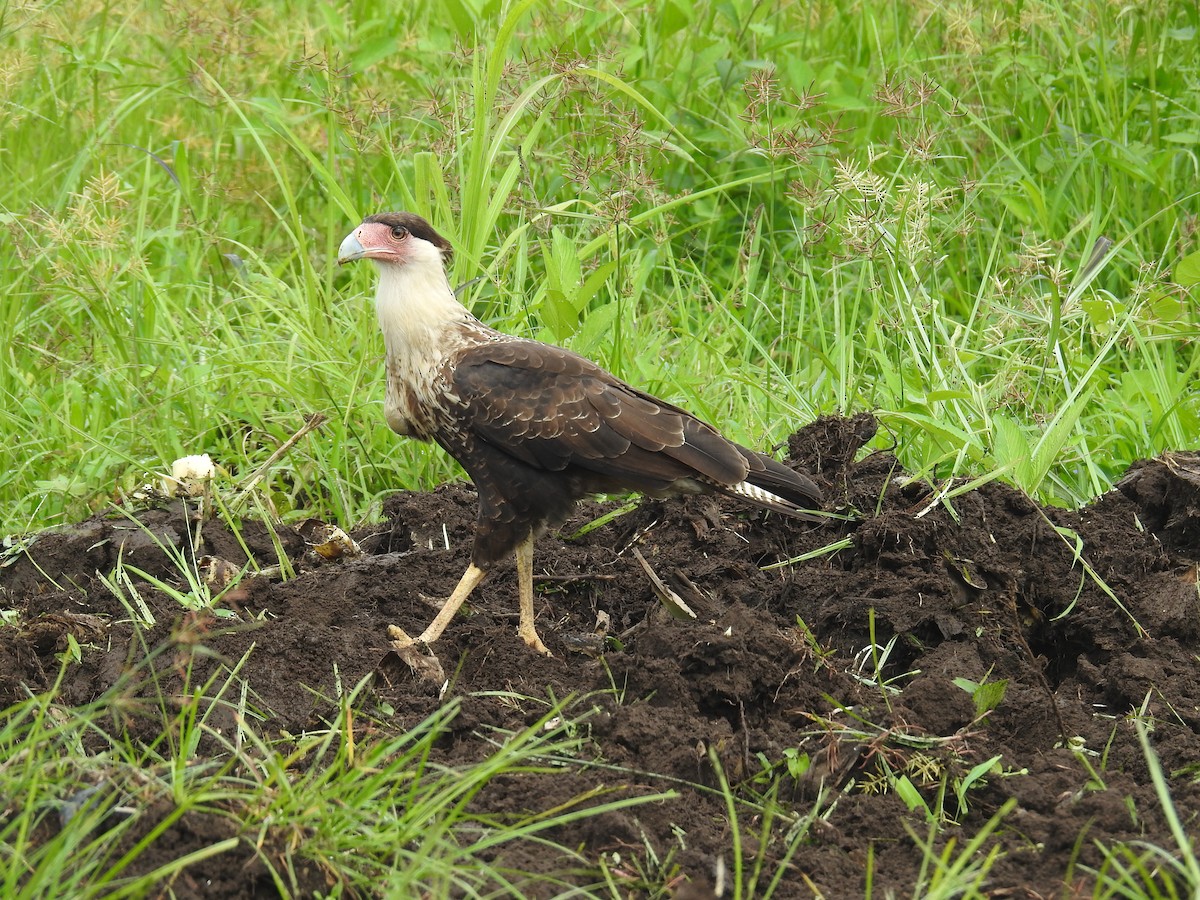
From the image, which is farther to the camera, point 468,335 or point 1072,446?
point 1072,446

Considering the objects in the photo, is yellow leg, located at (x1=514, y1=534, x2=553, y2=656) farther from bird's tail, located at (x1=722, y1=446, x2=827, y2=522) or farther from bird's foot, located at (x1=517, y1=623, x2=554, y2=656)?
bird's tail, located at (x1=722, y1=446, x2=827, y2=522)

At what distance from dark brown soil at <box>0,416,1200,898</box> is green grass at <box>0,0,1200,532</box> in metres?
0.38

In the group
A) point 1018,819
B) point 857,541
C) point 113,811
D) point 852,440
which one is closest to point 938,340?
point 852,440

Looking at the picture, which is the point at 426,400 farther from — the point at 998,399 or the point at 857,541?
the point at 998,399

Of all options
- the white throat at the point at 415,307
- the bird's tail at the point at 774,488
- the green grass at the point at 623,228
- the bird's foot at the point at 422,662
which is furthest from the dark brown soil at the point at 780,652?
the white throat at the point at 415,307

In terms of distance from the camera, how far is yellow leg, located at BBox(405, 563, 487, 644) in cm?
392

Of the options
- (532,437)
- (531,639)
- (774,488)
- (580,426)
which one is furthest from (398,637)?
(774,488)

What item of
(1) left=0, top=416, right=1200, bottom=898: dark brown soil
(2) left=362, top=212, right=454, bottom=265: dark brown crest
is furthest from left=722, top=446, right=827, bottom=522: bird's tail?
(2) left=362, top=212, right=454, bottom=265: dark brown crest

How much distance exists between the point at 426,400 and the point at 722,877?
2.15 m

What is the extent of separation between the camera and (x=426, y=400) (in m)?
4.36

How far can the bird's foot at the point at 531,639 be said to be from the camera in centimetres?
387

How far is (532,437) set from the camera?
417 centimetres

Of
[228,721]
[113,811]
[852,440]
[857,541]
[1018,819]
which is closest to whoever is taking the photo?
[113,811]

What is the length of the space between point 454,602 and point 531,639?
0.29m
